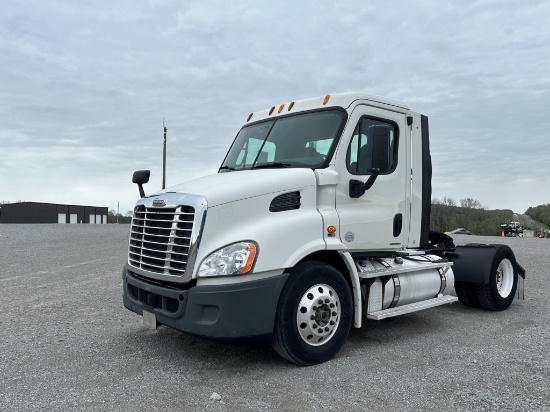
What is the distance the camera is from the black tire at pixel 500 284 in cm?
718

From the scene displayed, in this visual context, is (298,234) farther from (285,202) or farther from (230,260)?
(230,260)

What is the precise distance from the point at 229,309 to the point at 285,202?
1196mm

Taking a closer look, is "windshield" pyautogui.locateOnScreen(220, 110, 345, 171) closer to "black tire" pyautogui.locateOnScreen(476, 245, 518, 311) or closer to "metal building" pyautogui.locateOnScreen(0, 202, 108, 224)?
"black tire" pyautogui.locateOnScreen(476, 245, 518, 311)

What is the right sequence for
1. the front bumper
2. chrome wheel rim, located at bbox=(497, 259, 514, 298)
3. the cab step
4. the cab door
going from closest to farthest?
the front bumper, the cab door, the cab step, chrome wheel rim, located at bbox=(497, 259, 514, 298)

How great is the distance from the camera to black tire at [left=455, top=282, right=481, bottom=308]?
7301 mm

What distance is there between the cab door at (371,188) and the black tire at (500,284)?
7.30 ft

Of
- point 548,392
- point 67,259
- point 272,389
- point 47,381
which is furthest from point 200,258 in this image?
point 67,259

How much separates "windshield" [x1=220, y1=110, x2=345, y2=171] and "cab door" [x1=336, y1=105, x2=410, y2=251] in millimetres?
190

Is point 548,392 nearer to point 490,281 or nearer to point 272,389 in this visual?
point 272,389

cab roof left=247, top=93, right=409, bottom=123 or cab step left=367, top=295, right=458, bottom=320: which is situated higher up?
cab roof left=247, top=93, right=409, bottom=123

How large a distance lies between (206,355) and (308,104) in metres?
3.10

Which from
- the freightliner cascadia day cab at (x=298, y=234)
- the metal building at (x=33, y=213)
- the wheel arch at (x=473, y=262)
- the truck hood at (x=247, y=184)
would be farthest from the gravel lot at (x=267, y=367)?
the metal building at (x=33, y=213)

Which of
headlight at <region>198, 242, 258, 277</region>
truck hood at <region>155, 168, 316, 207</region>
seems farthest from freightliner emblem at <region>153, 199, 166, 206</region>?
headlight at <region>198, 242, 258, 277</region>

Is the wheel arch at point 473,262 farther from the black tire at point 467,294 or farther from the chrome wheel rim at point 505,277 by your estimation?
the chrome wheel rim at point 505,277
